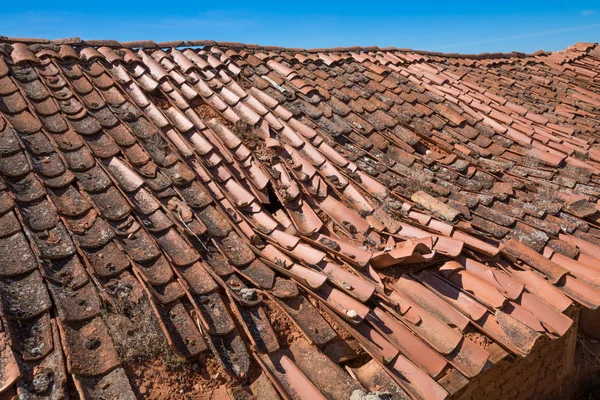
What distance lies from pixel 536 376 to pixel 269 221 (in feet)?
9.34

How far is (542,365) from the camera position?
3969 millimetres

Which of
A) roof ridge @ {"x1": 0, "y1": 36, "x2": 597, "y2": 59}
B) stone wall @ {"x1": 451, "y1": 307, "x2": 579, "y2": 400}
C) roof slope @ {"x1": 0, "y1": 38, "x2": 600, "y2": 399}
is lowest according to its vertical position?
stone wall @ {"x1": 451, "y1": 307, "x2": 579, "y2": 400}

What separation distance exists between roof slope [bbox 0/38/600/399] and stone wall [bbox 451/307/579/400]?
39 cm

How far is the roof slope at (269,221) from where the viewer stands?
2.57 meters

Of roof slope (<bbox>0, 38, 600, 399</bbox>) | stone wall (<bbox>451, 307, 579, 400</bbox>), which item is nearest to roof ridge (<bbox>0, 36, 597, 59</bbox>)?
roof slope (<bbox>0, 38, 600, 399</bbox>)

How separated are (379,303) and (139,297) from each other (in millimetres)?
1600

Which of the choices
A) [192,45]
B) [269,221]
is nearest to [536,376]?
[269,221]

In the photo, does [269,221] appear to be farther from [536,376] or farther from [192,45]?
[192,45]

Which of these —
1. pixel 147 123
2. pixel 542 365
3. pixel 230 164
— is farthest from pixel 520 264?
pixel 147 123

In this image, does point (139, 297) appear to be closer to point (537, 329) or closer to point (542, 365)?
point (537, 329)

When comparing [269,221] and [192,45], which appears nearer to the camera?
[269,221]

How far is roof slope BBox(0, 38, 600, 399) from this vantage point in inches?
101

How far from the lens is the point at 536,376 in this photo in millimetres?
3953

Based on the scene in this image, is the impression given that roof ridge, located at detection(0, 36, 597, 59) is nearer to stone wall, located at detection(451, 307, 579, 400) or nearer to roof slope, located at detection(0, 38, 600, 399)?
roof slope, located at detection(0, 38, 600, 399)
